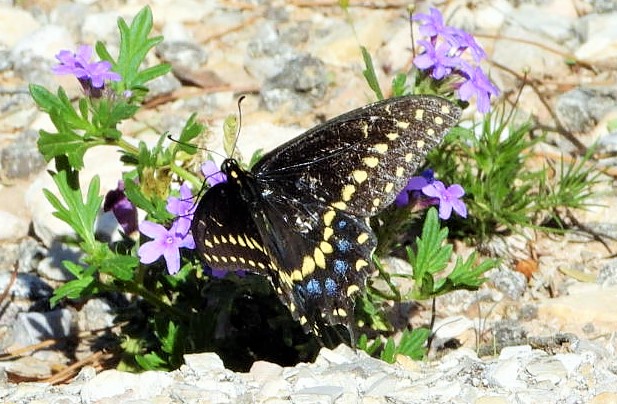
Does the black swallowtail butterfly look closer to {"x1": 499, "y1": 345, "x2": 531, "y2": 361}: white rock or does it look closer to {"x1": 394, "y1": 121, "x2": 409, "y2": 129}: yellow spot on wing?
{"x1": 394, "y1": 121, "x2": 409, "y2": 129}: yellow spot on wing

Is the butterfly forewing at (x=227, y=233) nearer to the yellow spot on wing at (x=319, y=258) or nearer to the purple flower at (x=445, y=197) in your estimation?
the yellow spot on wing at (x=319, y=258)

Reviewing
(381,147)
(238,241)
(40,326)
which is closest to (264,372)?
(238,241)

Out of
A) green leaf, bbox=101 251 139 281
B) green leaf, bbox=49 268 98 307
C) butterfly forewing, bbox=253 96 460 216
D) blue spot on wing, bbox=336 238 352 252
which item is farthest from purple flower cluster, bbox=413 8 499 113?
green leaf, bbox=49 268 98 307

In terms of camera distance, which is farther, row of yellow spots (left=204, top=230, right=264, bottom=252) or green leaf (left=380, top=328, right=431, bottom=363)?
green leaf (left=380, top=328, right=431, bottom=363)

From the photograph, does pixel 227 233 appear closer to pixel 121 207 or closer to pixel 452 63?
pixel 121 207

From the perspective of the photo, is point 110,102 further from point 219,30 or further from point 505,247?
point 219,30
